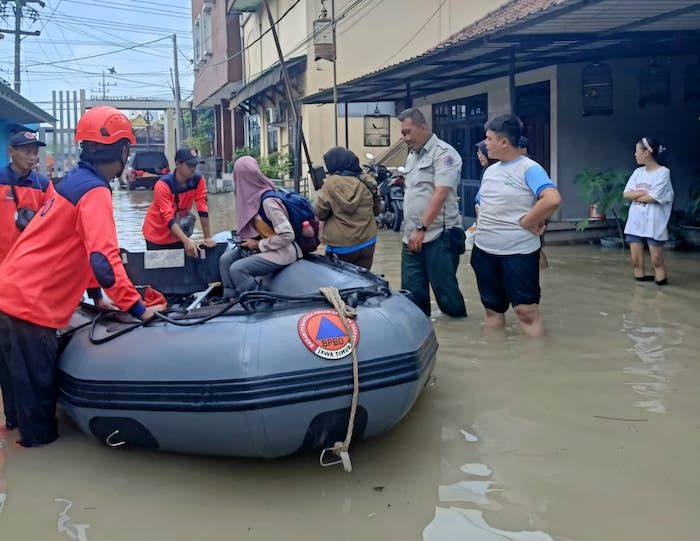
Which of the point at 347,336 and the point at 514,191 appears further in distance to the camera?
the point at 514,191

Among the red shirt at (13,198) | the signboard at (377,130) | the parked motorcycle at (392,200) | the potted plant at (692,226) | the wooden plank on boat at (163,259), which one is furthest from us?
the signboard at (377,130)

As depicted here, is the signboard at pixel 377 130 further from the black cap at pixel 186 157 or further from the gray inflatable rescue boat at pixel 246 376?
the gray inflatable rescue boat at pixel 246 376

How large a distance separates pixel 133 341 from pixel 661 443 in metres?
2.63

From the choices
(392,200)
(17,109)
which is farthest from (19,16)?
(392,200)

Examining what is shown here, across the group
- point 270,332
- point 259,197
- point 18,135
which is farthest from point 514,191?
point 18,135

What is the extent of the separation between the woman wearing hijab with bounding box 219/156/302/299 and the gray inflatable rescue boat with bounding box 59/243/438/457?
100 centimetres

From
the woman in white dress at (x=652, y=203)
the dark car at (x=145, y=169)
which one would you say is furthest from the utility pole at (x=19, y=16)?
the woman in white dress at (x=652, y=203)

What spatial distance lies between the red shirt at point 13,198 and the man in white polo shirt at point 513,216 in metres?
3.22

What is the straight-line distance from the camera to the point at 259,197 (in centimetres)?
511

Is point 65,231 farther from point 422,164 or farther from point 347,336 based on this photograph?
point 422,164

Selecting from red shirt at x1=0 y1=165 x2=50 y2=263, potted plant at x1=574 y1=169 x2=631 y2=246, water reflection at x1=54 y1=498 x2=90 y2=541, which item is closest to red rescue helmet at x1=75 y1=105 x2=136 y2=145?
water reflection at x1=54 y1=498 x2=90 y2=541

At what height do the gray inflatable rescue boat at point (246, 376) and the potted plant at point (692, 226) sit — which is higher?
the potted plant at point (692, 226)

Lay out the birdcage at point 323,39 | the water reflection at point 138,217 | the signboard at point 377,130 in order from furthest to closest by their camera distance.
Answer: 1. the signboard at point 377,130
2. the birdcage at point 323,39
3. the water reflection at point 138,217

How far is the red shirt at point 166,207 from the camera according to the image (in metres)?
6.50
